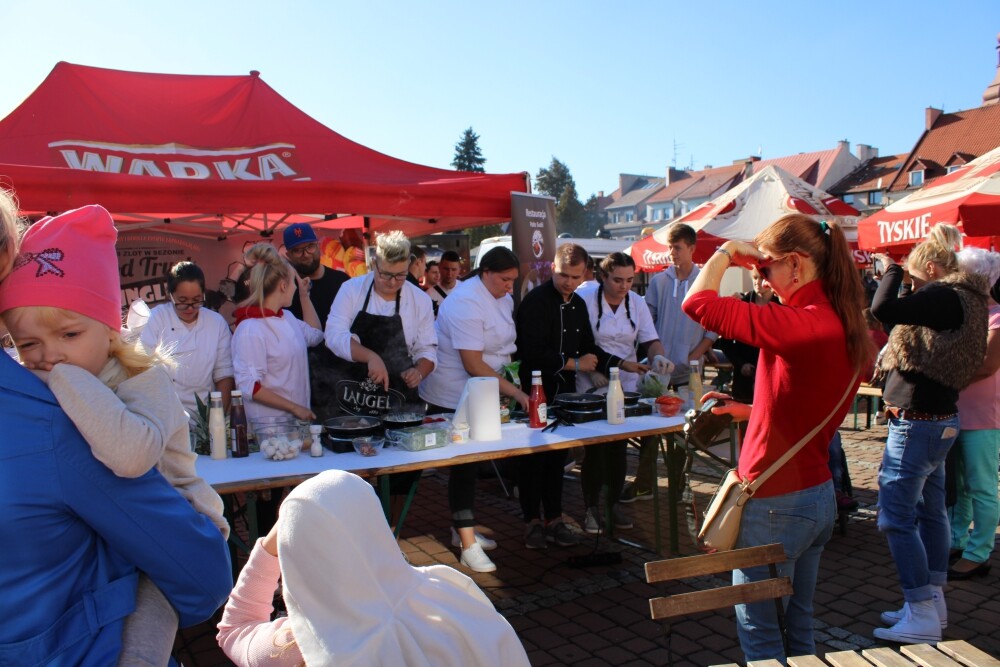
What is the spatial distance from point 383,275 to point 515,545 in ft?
6.72

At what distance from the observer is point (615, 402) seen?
4359 mm

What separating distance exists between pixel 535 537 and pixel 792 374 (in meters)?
2.83

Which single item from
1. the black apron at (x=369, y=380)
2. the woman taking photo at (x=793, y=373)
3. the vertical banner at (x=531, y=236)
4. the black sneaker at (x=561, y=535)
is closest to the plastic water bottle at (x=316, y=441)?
the black apron at (x=369, y=380)

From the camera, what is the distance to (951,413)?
3.51 m

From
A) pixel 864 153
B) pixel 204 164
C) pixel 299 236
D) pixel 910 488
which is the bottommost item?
pixel 910 488

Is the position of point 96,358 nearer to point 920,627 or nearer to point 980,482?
point 920,627

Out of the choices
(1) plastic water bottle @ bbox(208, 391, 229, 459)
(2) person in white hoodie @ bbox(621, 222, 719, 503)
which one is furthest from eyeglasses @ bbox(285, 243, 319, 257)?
(2) person in white hoodie @ bbox(621, 222, 719, 503)

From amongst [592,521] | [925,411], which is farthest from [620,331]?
[925,411]

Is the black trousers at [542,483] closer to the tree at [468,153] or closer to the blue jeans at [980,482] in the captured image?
the blue jeans at [980,482]

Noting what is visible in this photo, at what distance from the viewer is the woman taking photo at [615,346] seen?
16.4 feet

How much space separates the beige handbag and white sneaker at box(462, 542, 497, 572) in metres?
2.08

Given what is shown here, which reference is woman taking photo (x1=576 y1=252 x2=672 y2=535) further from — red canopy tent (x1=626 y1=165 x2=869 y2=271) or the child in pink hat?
red canopy tent (x1=626 y1=165 x2=869 y2=271)

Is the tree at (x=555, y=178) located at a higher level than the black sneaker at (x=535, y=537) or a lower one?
higher

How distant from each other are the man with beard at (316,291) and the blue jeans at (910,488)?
3.08 metres
